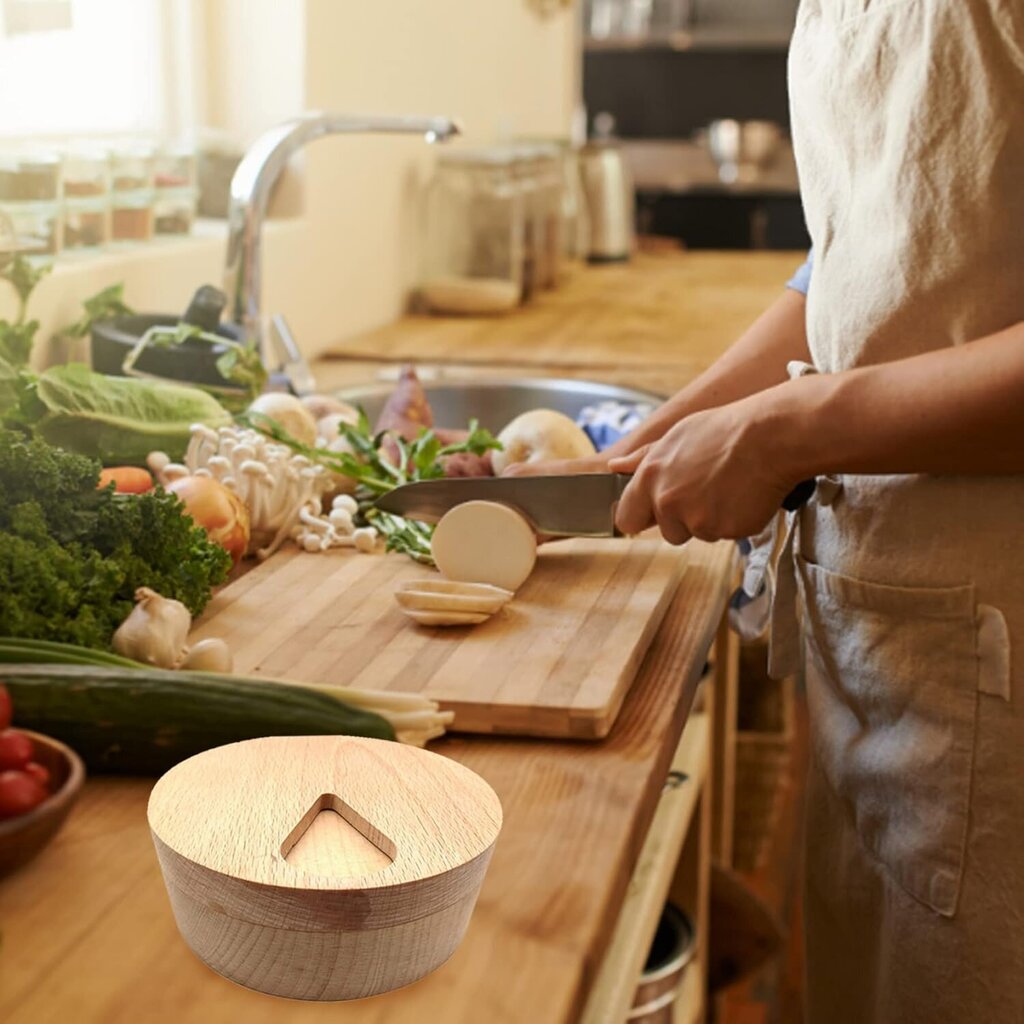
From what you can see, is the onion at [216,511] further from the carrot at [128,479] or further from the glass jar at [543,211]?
the glass jar at [543,211]

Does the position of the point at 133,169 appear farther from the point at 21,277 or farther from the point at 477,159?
the point at 477,159

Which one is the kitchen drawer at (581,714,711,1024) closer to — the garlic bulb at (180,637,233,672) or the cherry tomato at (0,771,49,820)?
the garlic bulb at (180,637,233,672)

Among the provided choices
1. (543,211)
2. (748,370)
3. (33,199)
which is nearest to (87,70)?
(33,199)

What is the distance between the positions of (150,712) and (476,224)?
2.12 meters

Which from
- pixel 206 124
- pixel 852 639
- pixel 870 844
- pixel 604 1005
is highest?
pixel 206 124

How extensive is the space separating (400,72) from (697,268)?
1.15m

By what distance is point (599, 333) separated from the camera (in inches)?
95.6

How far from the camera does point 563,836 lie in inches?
28.8

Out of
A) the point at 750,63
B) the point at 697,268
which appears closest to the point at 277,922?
the point at 697,268

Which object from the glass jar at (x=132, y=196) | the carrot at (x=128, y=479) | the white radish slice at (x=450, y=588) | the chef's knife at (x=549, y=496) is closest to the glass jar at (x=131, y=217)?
the glass jar at (x=132, y=196)

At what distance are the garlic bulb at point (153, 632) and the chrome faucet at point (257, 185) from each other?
722mm

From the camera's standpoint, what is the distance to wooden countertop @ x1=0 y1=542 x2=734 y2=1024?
60cm

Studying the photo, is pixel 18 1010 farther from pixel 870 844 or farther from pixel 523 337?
pixel 523 337

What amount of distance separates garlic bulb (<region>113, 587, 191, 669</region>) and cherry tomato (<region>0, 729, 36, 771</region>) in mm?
222
